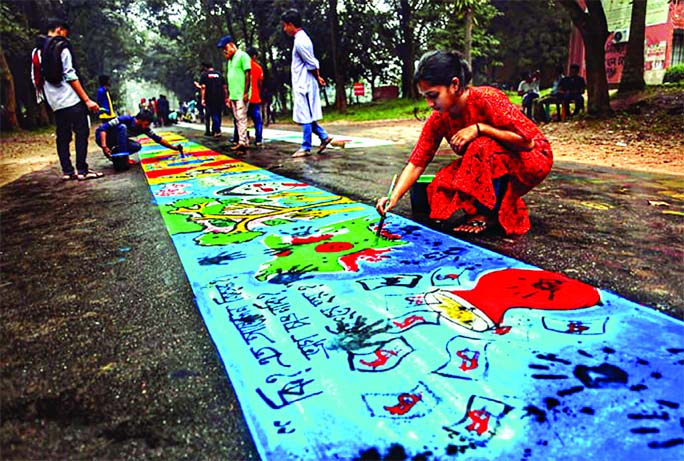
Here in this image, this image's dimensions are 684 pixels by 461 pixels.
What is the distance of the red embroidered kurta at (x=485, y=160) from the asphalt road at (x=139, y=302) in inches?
9.4

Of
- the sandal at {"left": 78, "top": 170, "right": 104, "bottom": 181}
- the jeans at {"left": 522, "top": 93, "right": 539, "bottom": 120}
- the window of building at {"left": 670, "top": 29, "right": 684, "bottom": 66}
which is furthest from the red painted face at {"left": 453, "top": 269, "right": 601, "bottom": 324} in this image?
the window of building at {"left": 670, "top": 29, "right": 684, "bottom": 66}

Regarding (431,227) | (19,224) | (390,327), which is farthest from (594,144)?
(19,224)

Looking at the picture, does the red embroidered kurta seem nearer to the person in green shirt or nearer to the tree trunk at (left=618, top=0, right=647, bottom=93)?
the person in green shirt

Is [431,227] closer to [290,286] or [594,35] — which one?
[290,286]

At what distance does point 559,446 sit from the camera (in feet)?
3.44

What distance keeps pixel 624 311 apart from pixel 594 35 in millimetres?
8776

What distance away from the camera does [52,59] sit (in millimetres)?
4387

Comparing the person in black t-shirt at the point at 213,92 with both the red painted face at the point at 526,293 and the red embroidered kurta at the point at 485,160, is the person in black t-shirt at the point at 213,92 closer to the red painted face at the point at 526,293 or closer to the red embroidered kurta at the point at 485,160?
the red embroidered kurta at the point at 485,160

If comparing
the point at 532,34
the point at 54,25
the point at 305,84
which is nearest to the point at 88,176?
the point at 54,25

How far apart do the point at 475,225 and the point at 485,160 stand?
420 millimetres

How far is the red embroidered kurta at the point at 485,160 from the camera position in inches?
92.9

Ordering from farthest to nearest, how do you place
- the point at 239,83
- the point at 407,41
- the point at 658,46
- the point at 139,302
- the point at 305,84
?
1. the point at 407,41
2. the point at 658,46
3. the point at 239,83
4. the point at 305,84
5. the point at 139,302

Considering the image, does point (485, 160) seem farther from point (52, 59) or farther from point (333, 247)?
point (52, 59)

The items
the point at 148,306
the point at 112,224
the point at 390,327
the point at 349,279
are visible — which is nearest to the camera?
the point at 390,327
